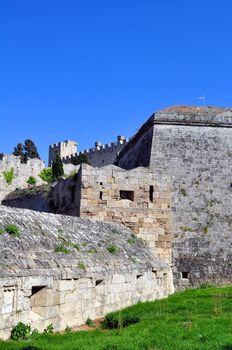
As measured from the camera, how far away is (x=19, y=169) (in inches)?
1570

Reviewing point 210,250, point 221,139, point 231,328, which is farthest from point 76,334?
point 221,139

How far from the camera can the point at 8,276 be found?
24.2 feet

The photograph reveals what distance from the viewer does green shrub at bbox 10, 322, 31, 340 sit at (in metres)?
7.43

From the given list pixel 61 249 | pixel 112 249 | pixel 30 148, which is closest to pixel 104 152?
pixel 30 148

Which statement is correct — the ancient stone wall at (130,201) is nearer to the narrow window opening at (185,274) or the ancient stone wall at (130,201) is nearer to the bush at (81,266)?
the narrow window opening at (185,274)

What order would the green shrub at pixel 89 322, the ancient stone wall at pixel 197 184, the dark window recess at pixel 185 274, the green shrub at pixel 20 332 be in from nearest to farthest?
1. the green shrub at pixel 20 332
2. the green shrub at pixel 89 322
3. the dark window recess at pixel 185 274
4. the ancient stone wall at pixel 197 184

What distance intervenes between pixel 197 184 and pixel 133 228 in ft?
12.3

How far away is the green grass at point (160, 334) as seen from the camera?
6969mm

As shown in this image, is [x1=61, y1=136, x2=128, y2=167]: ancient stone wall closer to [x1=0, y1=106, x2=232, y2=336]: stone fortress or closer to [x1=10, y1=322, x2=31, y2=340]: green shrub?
[x1=0, y1=106, x2=232, y2=336]: stone fortress

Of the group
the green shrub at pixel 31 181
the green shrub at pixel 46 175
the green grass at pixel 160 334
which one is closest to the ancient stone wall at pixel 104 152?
the green shrub at pixel 46 175

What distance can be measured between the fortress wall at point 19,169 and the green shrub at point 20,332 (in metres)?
29.7

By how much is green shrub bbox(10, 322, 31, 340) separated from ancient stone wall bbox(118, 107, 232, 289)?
10099mm

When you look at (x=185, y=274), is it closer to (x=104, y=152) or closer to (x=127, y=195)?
(x=127, y=195)

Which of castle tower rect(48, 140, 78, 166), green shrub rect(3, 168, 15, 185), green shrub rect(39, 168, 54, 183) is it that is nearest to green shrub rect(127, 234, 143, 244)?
green shrub rect(3, 168, 15, 185)
